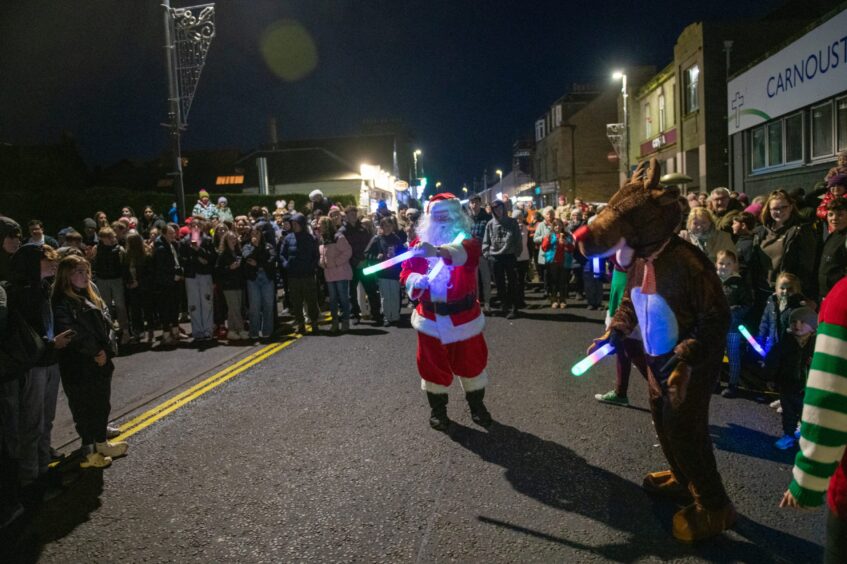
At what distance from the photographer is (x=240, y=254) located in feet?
35.1

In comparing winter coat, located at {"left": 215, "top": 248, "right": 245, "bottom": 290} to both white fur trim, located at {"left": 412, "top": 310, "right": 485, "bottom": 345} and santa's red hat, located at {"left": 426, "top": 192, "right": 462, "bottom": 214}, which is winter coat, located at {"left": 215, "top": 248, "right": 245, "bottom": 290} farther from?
white fur trim, located at {"left": 412, "top": 310, "right": 485, "bottom": 345}

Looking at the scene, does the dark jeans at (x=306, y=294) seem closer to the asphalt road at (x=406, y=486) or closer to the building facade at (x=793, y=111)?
the asphalt road at (x=406, y=486)

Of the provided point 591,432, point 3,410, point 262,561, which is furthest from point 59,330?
point 591,432

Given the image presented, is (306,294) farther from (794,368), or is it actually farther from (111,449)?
(794,368)

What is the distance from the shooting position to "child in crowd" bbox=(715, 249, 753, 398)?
6250 mm

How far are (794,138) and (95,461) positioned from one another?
51.2ft

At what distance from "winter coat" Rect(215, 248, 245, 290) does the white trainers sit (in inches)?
210

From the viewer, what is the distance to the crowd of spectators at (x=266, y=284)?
4723 millimetres

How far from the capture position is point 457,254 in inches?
210

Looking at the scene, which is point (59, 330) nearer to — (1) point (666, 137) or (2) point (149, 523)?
(2) point (149, 523)

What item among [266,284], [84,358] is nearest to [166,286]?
[266,284]

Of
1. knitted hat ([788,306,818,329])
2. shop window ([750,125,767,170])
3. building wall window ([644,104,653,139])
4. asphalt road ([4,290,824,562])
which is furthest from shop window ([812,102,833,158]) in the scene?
building wall window ([644,104,653,139])

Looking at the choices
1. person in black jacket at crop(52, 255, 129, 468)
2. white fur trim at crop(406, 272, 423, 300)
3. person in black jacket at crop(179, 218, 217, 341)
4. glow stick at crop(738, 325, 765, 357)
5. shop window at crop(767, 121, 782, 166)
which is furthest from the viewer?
shop window at crop(767, 121, 782, 166)

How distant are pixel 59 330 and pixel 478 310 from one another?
345cm
